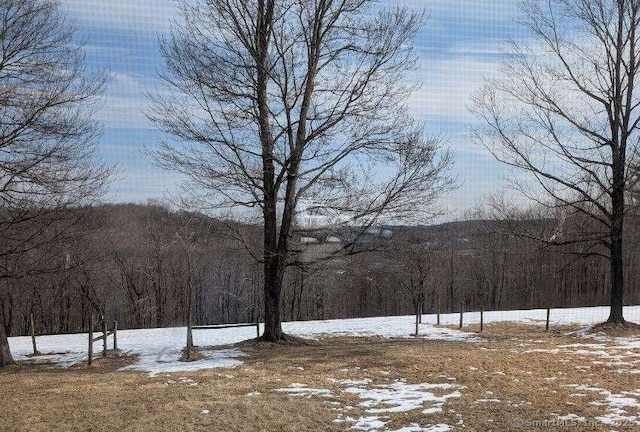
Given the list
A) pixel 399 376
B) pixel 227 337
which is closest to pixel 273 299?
pixel 227 337

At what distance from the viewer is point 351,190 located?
13055 millimetres

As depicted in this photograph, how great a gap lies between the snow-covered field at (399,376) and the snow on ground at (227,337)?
0.03m

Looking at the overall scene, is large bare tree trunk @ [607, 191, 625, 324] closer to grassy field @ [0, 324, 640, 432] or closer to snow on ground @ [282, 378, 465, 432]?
grassy field @ [0, 324, 640, 432]

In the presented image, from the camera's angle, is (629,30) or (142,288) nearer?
(629,30)

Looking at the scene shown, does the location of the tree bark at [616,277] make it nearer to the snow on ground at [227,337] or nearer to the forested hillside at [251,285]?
the snow on ground at [227,337]

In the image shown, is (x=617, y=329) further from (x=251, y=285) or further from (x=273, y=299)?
(x=251, y=285)

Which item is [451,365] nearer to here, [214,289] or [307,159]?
[307,159]

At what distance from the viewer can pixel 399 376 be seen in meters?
8.24

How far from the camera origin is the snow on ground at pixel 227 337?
1100 centimetres

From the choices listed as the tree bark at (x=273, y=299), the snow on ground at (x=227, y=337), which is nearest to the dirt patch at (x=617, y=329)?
the snow on ground at (x=227, y=337)

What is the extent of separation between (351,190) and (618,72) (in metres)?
6.99

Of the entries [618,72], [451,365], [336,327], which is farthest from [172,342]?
[618,72]

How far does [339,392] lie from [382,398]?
63 centimetres

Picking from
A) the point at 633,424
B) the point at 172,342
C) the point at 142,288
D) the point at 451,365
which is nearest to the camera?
the point at 633,424
